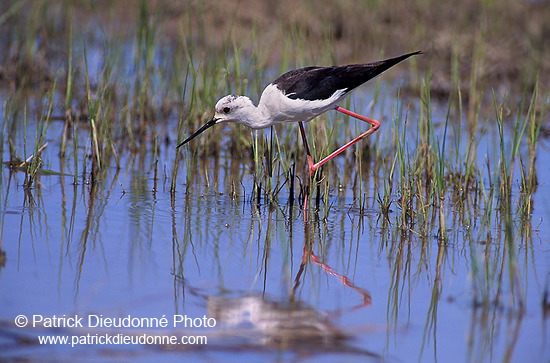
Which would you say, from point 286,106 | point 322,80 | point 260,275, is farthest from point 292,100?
point 260,275

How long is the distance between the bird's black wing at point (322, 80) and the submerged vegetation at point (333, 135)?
0.31 metres

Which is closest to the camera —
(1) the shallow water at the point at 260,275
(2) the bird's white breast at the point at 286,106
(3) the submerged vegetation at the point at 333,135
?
(1) the shallow water at the point at 260,275

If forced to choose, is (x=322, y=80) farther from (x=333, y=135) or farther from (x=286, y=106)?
(x=333, y=135)

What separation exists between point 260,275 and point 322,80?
1.78 metres

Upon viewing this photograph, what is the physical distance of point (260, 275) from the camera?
11.9ft

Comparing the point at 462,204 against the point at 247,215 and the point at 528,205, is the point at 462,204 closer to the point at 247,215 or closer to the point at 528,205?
the point at 528,205

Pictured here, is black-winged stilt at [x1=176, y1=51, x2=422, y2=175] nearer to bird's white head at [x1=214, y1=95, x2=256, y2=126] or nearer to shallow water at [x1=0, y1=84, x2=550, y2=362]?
bird's white head at [x1=214, y1=95, x2=256, y2=126]

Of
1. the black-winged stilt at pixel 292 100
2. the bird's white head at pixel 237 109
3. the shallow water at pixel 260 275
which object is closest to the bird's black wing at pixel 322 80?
the black-winged stilt at pixel 292 100

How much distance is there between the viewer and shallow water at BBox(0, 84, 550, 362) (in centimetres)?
293

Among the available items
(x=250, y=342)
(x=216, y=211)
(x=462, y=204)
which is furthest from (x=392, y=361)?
(x=462, y=204)

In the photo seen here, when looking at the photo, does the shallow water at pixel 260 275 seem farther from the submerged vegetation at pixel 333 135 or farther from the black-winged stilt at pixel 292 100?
the black-winged stilt at pixel 292 100

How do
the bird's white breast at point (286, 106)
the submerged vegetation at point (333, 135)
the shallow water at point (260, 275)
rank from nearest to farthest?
the shallow water at point (260, 275) → the submerged vegetation at point (333, 135) → the bird's white breast at point (286, 106)

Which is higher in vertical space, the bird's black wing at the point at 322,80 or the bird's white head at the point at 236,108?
the bird's black wing at the point at 322,80

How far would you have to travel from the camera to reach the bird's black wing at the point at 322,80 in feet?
16.1
